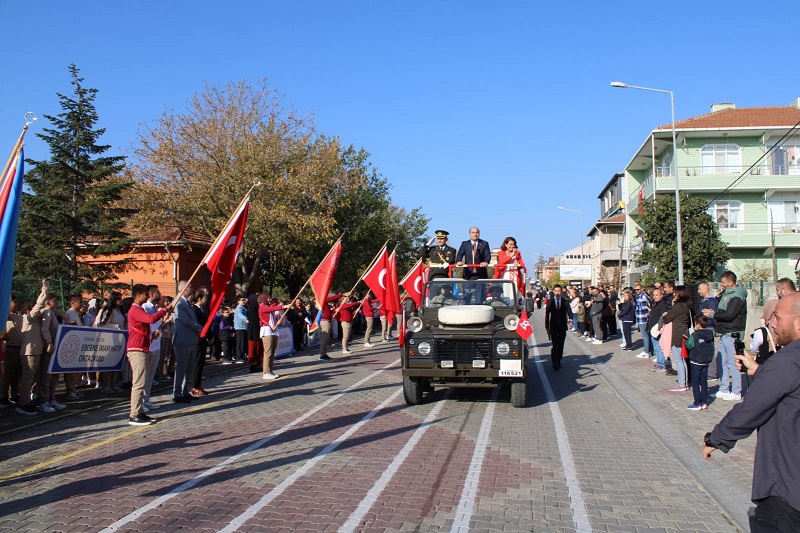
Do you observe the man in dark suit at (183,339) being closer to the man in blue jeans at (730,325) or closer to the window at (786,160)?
the man in blue jeans at (730,325)

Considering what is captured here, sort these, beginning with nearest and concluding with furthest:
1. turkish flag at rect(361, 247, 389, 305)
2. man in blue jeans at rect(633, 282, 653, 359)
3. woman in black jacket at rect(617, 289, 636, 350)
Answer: turkish flag at rect(361, 247, 389, 305)
man in blue jeans at rect(633, 282, 653, 359)
woman in black jacket at rect(617, 289, 636, 350)

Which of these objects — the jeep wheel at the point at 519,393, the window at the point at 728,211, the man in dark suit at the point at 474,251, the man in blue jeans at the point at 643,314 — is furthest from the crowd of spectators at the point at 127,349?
the window at the point at 728,211

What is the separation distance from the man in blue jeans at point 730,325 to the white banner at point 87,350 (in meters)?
10.3

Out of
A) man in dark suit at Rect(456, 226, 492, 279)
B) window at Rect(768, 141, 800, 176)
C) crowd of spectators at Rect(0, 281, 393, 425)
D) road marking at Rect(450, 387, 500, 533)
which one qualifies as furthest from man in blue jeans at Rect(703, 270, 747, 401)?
window at Rect(768, 141, 800, 176)

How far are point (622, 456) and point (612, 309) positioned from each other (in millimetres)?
18265

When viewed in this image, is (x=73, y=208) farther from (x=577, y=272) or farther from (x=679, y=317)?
(x=577, y=272)

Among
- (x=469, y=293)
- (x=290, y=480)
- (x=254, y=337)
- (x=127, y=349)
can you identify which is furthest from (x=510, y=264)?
(x=290, y=480)

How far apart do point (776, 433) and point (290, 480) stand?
455cm

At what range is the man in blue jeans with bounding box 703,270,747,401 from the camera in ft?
32.1

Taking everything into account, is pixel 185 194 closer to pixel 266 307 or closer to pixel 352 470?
pixel 266 307

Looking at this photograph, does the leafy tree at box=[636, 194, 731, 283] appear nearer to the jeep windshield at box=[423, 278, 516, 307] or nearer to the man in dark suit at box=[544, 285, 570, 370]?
the man in dark suit at box=[544, 285, 570, 370]

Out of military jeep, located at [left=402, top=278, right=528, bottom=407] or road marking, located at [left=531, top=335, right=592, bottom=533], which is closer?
road marking, located at [left=531, top=335, right=592, bottom=533]

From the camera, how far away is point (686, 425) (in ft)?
29.7

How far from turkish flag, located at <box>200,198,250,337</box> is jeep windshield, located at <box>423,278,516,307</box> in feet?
11.8
